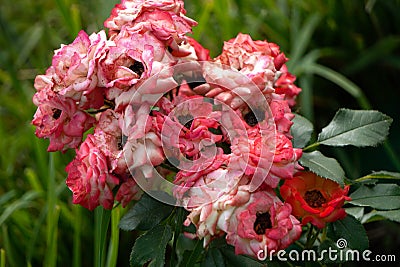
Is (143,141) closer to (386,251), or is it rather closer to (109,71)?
(109,71)

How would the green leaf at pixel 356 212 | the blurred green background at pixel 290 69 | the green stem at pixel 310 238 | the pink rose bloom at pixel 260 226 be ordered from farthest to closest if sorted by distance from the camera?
the blurred green background at pixel 290 69
the green leaf at pixel 356 212
the green stem at pixel 310 238
the pink rose bloom at pixel 260 226

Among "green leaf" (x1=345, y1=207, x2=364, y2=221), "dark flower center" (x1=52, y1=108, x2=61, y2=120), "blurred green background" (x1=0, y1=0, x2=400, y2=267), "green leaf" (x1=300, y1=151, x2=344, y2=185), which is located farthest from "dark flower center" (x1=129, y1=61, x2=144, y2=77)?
"blurred green background" (x1=0, y1=0, x2=400, y2=267)

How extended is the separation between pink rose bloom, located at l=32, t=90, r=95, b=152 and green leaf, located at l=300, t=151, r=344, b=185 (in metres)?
0.25


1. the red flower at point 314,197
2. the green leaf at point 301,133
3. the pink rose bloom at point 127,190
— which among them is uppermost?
the green leaf at point 301,133

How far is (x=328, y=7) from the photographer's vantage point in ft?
4.81

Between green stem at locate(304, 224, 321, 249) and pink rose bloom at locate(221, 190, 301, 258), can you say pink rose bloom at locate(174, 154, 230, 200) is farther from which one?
green stem at locate(304, 224, 321, 249)

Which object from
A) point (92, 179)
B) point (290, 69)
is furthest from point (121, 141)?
point (290, 69)

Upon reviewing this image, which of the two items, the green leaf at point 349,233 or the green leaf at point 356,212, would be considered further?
the green leaf at point 356,212

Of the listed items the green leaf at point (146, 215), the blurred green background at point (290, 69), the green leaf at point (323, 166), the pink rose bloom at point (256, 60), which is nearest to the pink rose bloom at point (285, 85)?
the pink rose bloom at point (256, 60)

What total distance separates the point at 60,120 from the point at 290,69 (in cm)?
74

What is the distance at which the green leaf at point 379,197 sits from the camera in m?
0.68

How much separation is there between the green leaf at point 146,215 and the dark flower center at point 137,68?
0.14 metres

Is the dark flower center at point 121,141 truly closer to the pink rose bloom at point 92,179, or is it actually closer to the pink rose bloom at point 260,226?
the pink rose bloom at point 92,179

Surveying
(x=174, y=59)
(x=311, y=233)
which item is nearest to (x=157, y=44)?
(x=174, y=59)
